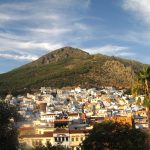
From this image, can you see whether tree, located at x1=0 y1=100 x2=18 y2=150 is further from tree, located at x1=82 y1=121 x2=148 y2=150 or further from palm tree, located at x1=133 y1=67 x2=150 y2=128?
palm tree, located at x1=133 y1=67 x2=150 y2=128

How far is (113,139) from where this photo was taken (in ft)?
197

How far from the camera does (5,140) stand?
5434 cm

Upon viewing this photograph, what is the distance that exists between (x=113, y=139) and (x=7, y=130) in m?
13.8

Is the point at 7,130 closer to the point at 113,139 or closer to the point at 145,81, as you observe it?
the point at 113,139

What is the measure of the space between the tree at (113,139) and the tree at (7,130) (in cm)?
940

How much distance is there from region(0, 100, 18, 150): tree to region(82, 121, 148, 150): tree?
940 cm

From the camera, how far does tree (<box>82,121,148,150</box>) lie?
5959 centimetres

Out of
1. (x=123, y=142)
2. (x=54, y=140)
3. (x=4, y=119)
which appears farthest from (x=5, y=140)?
(x=54, y=140)

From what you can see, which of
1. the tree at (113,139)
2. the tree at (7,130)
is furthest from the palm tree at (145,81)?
the tree at (7,130)

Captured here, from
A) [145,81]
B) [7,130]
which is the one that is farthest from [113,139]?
[145,81]

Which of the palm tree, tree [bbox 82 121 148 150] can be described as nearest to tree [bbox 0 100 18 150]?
tree [bbox 82 121 148 150]

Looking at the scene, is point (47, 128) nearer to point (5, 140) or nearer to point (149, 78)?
point (5, 140)

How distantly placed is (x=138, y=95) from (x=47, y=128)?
54.3 metres

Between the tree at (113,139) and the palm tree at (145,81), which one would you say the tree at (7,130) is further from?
the palm tree at (145,81)
